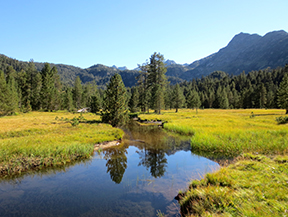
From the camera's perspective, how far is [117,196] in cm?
980

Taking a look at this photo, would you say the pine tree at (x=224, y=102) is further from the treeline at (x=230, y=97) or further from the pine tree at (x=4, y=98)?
the pine tree at (x=4, y=98)

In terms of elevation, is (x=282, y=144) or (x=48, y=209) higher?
(x=282, y=144)

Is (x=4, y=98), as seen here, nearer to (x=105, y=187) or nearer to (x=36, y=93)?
(x=36, y=93)

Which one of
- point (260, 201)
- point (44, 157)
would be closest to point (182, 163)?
point (260, 201)

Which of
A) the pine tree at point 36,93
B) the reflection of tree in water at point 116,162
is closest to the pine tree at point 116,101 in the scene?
the reflection of tree in water at point 116,162

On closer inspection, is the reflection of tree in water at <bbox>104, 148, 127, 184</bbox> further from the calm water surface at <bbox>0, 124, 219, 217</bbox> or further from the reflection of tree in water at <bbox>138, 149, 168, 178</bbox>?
the reflection of tree in water at <bbox>138, 149, 168, 178</bbox>

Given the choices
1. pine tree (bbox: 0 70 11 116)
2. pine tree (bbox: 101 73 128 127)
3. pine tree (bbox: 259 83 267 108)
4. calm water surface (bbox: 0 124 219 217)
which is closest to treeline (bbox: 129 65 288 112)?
pine tree (bbox: 259 83 267 108)

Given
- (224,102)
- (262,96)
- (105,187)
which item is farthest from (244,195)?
(262,96)

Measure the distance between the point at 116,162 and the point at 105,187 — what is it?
16.5ft

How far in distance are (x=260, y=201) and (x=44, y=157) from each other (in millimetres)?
15756

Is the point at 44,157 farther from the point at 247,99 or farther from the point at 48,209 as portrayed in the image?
the point at 247,99

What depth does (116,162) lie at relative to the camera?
16.0 metres

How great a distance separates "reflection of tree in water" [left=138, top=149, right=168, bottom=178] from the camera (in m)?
13.6

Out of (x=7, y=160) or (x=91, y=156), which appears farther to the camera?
(x=91, y=156)
